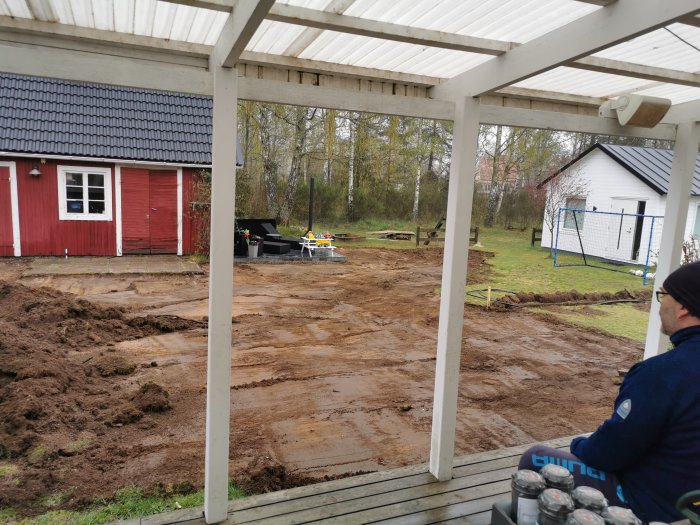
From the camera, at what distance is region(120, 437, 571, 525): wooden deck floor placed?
269cm

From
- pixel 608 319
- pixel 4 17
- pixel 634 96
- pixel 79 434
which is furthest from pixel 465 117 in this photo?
pixel 608 319

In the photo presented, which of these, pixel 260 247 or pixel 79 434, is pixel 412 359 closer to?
pixel 79 434

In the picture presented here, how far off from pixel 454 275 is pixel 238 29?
1796mm

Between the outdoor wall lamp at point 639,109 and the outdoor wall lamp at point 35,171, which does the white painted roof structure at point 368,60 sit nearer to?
the outdoor wall lamp at point 639,109

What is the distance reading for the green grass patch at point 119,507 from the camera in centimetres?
296

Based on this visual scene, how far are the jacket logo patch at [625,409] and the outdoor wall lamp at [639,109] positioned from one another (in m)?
2.18

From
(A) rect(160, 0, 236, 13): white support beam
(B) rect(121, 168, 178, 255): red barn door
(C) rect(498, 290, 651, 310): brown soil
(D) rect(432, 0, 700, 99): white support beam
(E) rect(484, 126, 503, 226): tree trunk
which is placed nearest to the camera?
(D) rect(432, 0, 700, 99): white support beam

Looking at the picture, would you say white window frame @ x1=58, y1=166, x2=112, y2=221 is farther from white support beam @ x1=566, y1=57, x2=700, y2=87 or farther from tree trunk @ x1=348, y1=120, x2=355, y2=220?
white support beam @ x1=566, y1=57, x2=700, y2=87

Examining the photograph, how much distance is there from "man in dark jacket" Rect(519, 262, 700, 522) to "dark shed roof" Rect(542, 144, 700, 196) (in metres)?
15.6

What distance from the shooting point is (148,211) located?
1387 cm

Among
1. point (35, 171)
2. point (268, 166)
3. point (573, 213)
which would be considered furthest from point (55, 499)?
point (268, 166)

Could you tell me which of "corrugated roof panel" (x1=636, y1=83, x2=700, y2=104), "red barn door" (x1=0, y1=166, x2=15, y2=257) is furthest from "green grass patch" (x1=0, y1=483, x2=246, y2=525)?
"red barn door" (x1=0, y1=166, x2=15, y2=257)

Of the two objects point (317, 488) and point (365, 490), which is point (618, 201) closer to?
point (365, 490)

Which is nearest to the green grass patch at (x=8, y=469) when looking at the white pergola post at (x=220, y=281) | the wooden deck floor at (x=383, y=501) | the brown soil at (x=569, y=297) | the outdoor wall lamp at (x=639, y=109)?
the wooden deck floor at (x=383, y=501)
